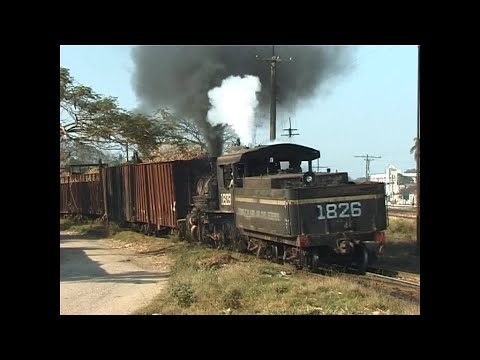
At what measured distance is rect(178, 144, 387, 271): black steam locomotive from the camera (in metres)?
9.14

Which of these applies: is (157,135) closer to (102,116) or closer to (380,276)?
(102,116)

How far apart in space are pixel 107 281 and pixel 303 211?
3778 mm

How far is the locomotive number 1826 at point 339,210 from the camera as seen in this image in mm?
9203

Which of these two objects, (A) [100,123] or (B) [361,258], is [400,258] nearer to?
(B) [361,258]

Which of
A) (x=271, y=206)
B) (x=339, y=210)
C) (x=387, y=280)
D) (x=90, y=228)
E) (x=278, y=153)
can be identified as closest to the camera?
(x=387, y=280)

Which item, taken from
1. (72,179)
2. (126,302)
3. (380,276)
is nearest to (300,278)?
(380,276)

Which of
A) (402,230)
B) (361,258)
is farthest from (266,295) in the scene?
(402,230)

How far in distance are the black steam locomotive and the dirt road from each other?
218 cm

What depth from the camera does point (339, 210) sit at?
9289 mm

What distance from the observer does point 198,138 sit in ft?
69.1

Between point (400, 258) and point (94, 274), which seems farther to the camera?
point (400, 258)

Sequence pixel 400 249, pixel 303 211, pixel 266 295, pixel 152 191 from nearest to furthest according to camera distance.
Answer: pixel 266 295, pixel 303 211, pixel 400 249, pixel 152 191

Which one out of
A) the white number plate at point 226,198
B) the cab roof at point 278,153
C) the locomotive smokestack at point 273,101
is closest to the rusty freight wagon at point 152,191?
the white number plate at point 226,198
